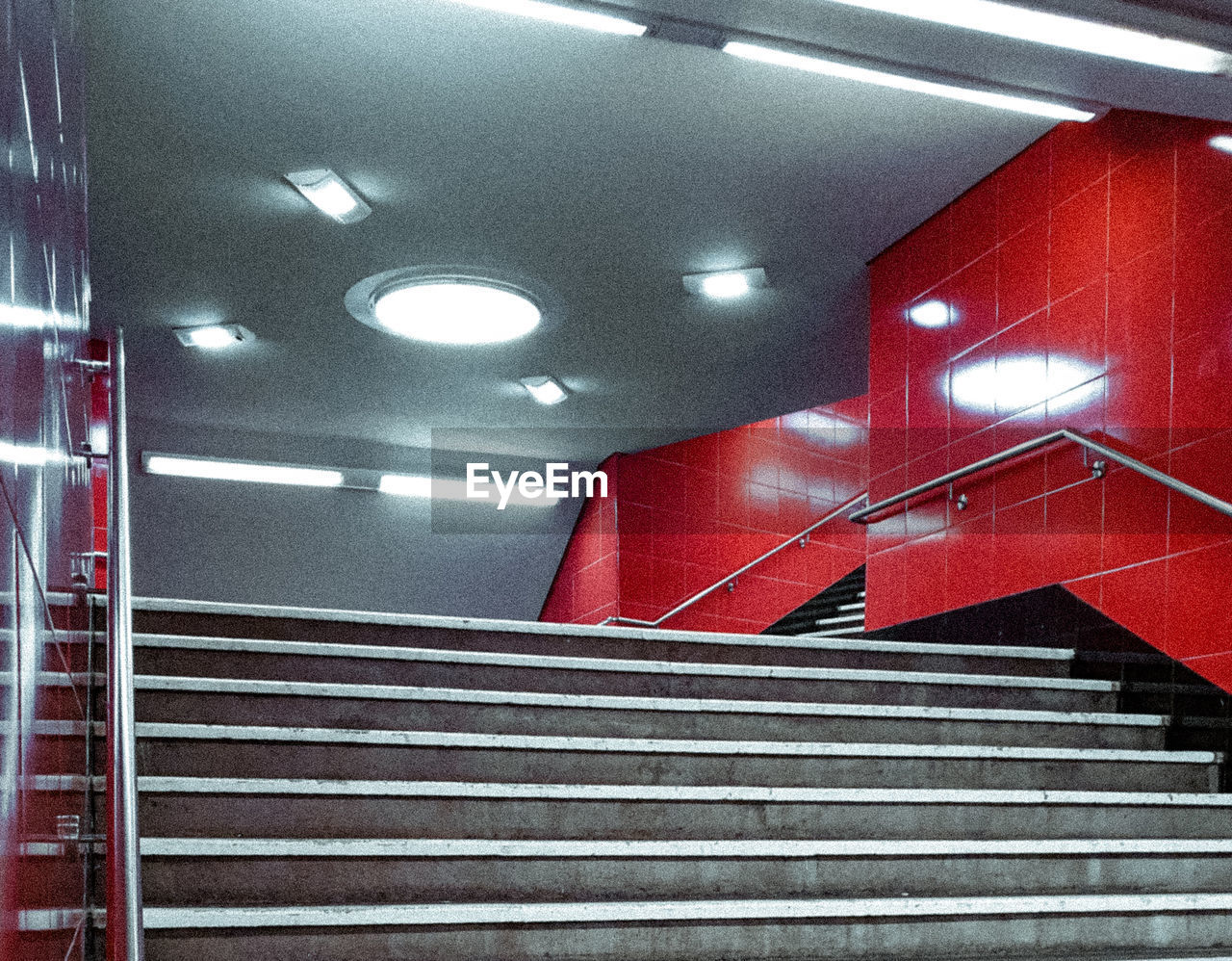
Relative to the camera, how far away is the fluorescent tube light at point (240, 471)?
372 inches

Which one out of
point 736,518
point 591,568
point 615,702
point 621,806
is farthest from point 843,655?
point 591,568

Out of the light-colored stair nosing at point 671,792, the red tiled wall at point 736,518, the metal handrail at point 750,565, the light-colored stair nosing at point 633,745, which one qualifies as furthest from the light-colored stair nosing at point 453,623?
the red tiled wall at point 736,518

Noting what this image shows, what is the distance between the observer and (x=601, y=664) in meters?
3.69

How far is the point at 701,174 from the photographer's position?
5.29 meters

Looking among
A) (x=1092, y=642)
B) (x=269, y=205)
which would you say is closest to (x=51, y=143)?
(x=1092, y=642)

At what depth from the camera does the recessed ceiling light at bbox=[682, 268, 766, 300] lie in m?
6.34

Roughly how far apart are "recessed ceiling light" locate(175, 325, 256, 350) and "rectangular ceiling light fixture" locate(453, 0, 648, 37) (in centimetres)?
375

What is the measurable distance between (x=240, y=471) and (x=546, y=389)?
9.41ft

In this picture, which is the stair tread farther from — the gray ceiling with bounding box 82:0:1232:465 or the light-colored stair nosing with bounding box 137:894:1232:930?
the gray ceiling with bounding box 82:0:1232:465

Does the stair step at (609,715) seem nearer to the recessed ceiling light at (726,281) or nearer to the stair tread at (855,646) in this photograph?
the stair tread at (855,646)

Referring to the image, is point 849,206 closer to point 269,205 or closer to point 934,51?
point 934,51

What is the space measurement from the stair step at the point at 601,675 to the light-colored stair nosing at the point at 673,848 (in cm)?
78

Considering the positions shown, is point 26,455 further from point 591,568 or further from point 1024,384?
point 591,568

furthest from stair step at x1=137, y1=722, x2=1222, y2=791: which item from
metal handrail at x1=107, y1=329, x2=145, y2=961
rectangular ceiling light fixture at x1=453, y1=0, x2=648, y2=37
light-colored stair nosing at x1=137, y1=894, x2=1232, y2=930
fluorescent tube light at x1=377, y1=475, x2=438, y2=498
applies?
fluorescent tube light at x1=377, y1=475, x2=438, y2=498
